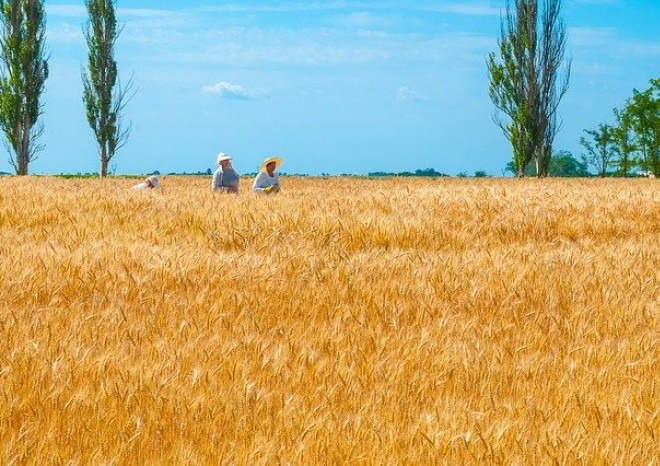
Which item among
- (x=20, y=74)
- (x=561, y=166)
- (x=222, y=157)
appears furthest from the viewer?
(x=561, y=166)

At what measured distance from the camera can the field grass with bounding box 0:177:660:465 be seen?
249 centimetres

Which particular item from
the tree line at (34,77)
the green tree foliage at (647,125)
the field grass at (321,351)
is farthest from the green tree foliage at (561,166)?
the field grass at (321,351)

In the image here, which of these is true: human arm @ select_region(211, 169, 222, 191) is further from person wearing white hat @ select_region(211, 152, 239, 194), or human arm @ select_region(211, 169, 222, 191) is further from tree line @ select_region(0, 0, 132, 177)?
tree line @ select_region(0, 0, 132, 177)

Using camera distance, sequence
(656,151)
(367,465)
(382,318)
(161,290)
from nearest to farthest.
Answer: (367,465), (382,318), (161,290), (656,151)

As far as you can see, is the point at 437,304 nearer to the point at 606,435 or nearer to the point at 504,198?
the point at 606,435

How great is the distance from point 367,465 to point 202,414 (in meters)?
0.66

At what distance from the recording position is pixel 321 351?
3602mm

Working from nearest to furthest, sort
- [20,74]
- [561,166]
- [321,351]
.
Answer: [321,351] → [20,74] → [561,166]

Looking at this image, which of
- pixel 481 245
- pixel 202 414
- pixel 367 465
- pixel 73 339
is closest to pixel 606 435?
pixel 367 465

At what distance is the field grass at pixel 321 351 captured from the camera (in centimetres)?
249

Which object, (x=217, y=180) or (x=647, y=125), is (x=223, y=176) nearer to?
(x=217, y=180)

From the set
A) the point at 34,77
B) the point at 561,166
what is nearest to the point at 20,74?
the point at 34,77

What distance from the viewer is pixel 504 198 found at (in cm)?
1006

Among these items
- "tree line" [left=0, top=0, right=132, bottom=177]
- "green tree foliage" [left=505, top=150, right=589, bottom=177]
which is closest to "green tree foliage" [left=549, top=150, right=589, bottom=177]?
"green tree foliage" [left=505, top=150, right=589, bottom=177]
